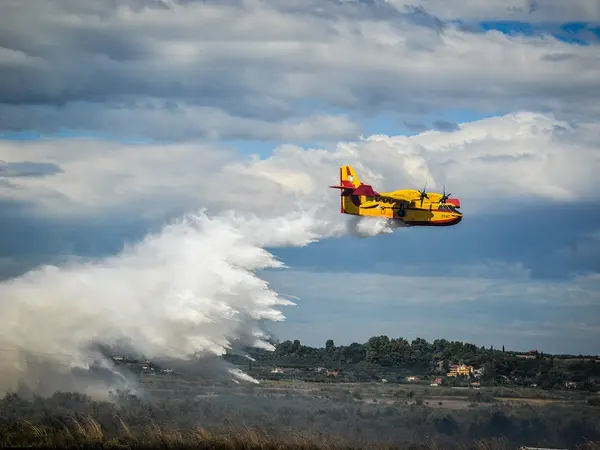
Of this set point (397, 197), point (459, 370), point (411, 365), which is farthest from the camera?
point (459, 370)

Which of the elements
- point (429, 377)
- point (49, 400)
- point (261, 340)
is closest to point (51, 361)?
point (49, 400)

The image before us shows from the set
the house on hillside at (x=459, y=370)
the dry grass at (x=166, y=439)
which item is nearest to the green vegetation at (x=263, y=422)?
the dry grass at (x=166, y=439)

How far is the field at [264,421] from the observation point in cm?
7756

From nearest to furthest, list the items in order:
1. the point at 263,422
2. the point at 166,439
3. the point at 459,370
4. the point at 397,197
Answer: the point at 166,439
the point at 263,422
the point at 397,197
the point at 459,370

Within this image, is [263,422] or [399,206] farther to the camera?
[399,206]

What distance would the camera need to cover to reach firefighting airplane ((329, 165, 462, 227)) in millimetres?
101188

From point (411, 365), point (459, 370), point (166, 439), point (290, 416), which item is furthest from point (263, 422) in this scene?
point (459, 370)

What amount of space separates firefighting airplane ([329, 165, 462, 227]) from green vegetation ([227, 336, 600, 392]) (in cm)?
1663

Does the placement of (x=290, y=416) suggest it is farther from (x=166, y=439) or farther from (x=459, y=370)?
(x=459, y=370)

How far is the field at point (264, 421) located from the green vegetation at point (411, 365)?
1363 centimetres

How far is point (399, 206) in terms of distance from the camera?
101188 mm

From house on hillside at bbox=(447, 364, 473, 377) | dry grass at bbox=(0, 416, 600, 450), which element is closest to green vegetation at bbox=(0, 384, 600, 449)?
dry grass at bbox=(0, 416, 600, 450)

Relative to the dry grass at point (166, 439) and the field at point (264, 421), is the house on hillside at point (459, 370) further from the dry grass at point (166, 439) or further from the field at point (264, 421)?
the dry grass at point (166, 439)

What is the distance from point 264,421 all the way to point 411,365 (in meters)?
41.6
